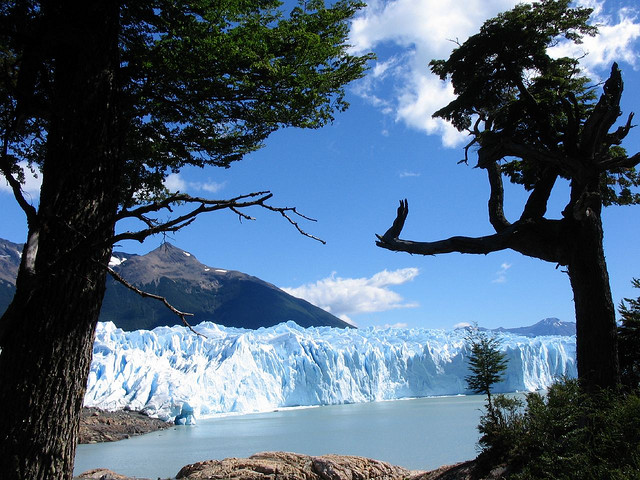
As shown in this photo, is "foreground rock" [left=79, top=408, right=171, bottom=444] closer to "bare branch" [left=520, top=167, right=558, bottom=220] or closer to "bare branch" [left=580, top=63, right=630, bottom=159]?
"bare branch" [left=520, top=167, right=558, bottom=220]

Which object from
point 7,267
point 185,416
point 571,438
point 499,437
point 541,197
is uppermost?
point 7,267

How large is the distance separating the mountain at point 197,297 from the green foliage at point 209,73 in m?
97.3

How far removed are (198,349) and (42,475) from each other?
35.4 metres

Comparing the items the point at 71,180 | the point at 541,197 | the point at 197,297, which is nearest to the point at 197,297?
the point at 197,297

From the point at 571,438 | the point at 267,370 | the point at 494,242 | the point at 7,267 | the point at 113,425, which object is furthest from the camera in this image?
the point at 7,267

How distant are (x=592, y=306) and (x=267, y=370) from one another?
102ft

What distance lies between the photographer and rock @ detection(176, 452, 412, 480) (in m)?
7.88

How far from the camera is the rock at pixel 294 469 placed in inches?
310

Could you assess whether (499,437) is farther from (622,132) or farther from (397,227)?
(622,132)

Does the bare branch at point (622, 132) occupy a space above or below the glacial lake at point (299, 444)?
above

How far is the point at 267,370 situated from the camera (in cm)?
3578

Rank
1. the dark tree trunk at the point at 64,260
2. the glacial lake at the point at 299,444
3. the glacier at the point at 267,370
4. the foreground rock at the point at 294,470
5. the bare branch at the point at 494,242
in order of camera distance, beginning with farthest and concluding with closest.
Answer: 1. the glacier at the point at 267,370
2. the glacial lake at the point at 299,444
3. the foreground rock at the point at 294,470
4. the bare branch at the point at 494,242
5. the dark tree trunk at the point at 64,260

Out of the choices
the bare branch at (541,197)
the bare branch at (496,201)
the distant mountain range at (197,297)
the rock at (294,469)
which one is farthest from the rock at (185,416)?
the distant mountain range at (197,297)

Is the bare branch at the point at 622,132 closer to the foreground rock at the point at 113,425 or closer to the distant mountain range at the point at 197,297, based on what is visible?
the foreground rock at the point at 113,425
